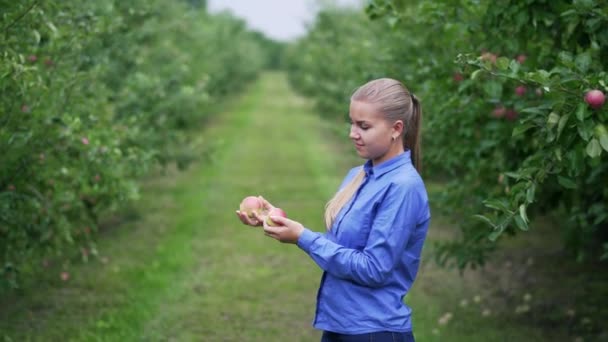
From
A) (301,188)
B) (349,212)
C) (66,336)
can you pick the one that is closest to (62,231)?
(66,336)

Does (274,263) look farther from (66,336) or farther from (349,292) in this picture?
(349,292)

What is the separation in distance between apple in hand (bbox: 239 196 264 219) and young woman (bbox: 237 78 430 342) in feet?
0.11

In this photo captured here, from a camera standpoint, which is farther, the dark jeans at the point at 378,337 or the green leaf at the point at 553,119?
the green leaf at the point at 553,119

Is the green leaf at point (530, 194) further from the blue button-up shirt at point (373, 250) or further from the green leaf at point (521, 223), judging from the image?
the blue button-up shirt at point (373, 250)

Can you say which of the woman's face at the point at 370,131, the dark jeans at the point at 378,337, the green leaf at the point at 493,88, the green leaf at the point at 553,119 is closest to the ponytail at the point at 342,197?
the woman's face at the point at 370,131

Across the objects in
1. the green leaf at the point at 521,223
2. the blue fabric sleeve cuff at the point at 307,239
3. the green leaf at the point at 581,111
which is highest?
the green leaf at the point at 581,111

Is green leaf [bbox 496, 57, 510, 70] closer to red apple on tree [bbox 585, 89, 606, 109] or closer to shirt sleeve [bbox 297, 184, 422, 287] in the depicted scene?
red apple on tree [bbox 585, 89, 606, 109]

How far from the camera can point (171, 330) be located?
503cm

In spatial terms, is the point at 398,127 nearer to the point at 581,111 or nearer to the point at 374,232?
the point at 374,232

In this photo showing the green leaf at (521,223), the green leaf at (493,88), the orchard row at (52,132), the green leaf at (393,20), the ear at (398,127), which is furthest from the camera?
the green leaf at (393,20)

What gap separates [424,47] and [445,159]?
142 cm

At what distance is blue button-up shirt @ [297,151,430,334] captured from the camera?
2.28 meters

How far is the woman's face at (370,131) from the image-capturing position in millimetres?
2344

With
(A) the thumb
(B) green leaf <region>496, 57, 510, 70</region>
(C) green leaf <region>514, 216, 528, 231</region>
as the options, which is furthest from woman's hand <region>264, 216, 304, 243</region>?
(B) green leaf <region>496, 57, 510, 70</region>
